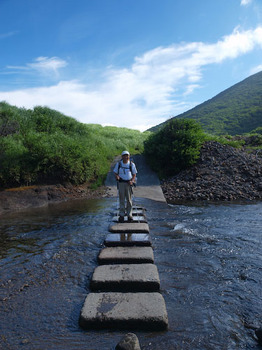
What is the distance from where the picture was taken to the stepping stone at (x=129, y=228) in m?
7.10

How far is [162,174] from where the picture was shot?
1723 cm

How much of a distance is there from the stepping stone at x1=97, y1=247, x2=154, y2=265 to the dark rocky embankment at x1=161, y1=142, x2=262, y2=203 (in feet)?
24.5

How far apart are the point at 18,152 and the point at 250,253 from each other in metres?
10.6

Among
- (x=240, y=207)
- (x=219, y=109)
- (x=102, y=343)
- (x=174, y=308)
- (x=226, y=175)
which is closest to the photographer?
(x=102, y=343)

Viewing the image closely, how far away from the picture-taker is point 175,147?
55.6ft

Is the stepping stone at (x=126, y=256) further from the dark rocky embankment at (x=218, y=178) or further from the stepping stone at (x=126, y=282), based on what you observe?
the dark rocky embankment at (x=218, y=178)

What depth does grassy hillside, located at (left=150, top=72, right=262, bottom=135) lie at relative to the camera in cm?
5575

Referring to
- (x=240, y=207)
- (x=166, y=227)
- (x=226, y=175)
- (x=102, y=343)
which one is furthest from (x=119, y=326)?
(x=226, y=175)

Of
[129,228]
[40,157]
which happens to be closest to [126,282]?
[129,228]

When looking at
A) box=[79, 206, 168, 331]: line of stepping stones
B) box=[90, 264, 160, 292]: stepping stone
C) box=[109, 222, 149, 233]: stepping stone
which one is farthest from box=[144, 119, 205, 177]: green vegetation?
box=[90, 264, 160, 292]: stepping stone

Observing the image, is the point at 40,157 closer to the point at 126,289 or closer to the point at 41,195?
the point at 41,195

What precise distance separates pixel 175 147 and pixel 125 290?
1340 centimetres

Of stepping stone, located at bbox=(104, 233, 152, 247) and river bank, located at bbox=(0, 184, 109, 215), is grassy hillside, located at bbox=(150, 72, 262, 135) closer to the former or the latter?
river bank, located at bbox=(0, 184, 109, 215)

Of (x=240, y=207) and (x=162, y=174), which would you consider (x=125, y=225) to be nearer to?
(x=240, y=207)
